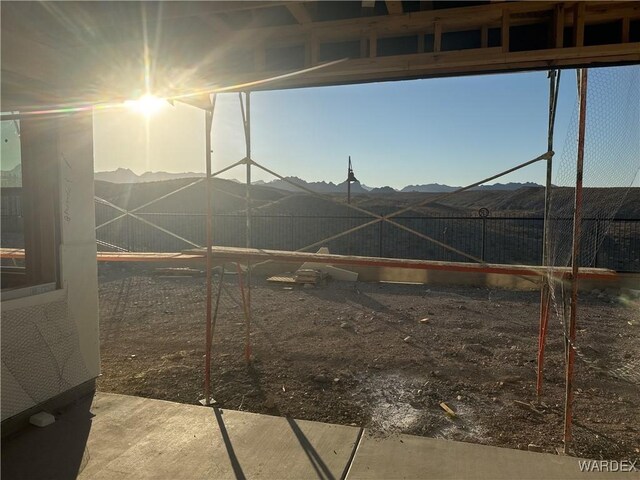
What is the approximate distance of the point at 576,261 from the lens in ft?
11.9

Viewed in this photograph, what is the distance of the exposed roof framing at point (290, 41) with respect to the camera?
3.31m

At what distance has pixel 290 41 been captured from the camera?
3.93m

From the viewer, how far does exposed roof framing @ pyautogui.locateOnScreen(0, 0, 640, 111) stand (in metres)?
3.31

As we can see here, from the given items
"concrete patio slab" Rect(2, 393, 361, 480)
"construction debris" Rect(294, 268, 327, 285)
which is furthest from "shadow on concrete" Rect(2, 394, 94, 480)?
"construction debris" Rect(294, 268, 327, 285)

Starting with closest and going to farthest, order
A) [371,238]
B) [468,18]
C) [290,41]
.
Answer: [468,18]
[290,41]
[371,238]

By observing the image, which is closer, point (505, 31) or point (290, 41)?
point (505, 31)

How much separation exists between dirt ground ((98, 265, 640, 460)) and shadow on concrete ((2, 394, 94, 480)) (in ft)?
3.35

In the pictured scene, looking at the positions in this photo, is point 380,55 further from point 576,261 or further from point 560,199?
point 560,199

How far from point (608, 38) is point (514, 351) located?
4.36 meters

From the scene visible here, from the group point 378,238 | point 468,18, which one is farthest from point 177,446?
point 378,238

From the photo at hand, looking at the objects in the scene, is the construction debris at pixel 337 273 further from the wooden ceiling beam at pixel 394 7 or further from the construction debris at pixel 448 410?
the wooden ceiling beam at pixel 394 7

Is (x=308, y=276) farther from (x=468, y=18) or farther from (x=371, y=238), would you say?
(x=371, y=238)

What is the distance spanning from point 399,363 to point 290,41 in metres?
4.11

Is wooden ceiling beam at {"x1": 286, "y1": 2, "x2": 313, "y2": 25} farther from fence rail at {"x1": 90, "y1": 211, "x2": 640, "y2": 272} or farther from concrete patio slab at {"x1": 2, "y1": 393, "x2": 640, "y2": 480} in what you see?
fence rail at {"x1": 90, "y1": 211, "x2": 640, "y2": 272}
